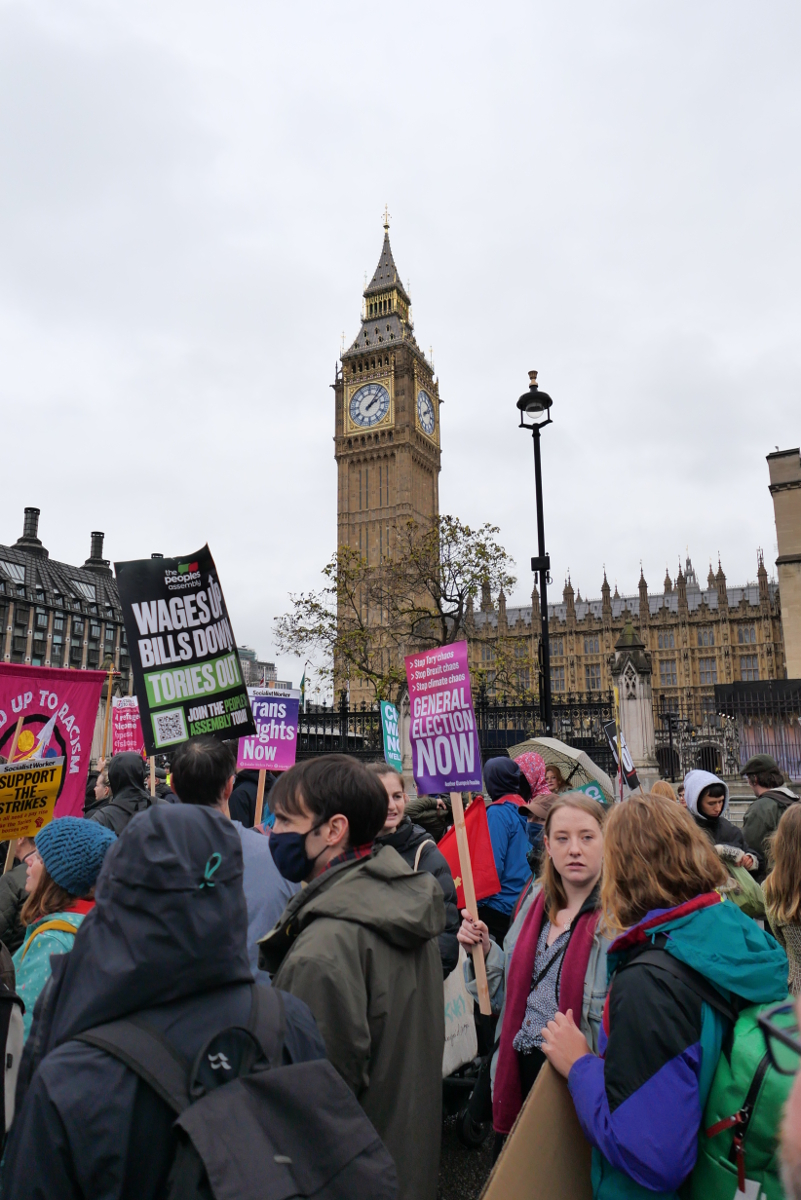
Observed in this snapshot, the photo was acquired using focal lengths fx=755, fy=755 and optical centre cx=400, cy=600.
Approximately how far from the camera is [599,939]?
2.52 metres

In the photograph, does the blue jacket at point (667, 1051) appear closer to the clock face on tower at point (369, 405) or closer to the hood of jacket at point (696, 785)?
the hood of jacket at point (696, 785)

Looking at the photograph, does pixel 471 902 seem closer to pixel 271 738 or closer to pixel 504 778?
pixel 504 778

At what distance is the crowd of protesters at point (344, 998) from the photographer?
3.92 feet

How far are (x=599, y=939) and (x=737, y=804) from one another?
13.7 m

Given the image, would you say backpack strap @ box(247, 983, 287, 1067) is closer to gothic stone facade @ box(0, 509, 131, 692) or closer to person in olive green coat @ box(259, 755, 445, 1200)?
person in olive green coat @ box(259, 755, 445, 1200)

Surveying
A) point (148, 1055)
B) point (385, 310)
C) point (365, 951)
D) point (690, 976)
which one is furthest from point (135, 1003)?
point (385, 310)

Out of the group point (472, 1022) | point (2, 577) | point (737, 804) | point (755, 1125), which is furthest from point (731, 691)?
point (2, 577)

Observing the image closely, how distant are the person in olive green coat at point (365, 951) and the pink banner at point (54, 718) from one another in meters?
3.38

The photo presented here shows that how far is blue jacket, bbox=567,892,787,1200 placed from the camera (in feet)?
5.72

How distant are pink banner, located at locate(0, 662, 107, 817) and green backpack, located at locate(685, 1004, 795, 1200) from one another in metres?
4.21

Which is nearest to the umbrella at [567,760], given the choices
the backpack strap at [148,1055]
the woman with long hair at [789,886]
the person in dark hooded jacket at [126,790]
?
the person in dark hooded jacket at [126,790]

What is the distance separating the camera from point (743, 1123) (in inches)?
68.0

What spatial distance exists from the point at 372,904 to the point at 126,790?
10.6 ft

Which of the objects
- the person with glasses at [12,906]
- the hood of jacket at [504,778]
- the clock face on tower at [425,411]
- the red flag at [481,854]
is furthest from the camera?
the clock face on tower at [425,411]
